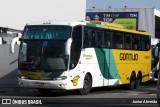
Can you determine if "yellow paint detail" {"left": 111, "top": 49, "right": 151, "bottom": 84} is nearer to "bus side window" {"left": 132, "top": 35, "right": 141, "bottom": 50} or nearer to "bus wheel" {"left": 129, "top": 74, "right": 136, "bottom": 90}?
"bus side window" {"left": 132, "top": 35, "right": 141, "bottom": 50}

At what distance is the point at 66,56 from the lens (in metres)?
20.5

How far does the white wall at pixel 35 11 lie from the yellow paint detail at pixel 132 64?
12.0 m

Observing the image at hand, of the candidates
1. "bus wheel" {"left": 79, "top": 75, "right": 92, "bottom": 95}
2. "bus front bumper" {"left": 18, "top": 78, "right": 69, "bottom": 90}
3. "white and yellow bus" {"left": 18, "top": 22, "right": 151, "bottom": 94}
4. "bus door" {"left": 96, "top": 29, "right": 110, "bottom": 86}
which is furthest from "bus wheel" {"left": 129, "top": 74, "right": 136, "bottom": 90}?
"bus front bumper" {"left": 18, "top": 78, "right": 69, "bottom": 90}

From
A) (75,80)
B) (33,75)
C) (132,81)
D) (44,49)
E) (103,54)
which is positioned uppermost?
(44,49)

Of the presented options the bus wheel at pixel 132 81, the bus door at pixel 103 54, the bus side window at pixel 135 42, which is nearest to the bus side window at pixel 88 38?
the bus door at pixel 103 54

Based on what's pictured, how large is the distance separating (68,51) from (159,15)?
44328mm

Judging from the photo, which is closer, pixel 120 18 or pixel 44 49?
pixel 44 49

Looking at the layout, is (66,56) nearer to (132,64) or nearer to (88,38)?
(88,38)

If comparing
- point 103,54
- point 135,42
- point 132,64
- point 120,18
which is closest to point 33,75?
point 103,54

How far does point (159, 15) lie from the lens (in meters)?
63.2

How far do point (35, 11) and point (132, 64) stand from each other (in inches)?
600

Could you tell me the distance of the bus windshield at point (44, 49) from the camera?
2058 centimetres

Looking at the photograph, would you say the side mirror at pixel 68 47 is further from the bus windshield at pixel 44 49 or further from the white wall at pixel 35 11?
the white wall at pixel 35 11

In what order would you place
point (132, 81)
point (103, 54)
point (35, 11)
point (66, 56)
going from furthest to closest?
1. point (35, 11)
2. point (132, 81)
3. point (103, 54)
4. point (66, 56)
